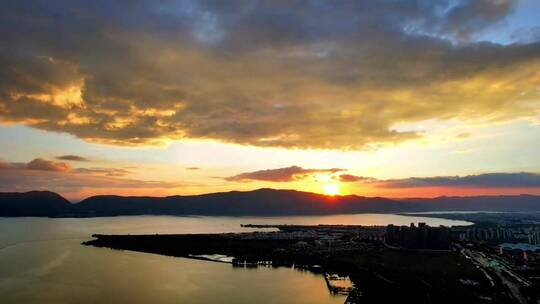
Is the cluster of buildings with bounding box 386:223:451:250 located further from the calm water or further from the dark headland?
the calm water

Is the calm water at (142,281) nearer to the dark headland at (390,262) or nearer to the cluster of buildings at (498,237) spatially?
the dark headland at (390,262)

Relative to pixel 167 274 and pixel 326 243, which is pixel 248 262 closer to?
pixel 167 274

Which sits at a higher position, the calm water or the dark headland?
the dark headland

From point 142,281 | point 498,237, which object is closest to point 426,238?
point 498,237

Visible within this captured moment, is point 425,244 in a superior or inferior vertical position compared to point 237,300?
superior

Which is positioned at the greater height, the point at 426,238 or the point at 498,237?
the point at 426,238

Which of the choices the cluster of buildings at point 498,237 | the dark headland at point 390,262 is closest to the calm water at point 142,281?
the dark headland at point 390,262

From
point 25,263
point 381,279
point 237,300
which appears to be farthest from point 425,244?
point 25,263

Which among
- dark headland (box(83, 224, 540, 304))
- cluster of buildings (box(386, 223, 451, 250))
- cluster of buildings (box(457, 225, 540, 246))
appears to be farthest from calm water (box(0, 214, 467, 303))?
cluster of buildings (box(457, 225, 540, 246))

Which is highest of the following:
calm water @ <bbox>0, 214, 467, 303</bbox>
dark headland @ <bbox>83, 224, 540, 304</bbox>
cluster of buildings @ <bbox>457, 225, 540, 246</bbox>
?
cluster of buildings @ <bbox>457, 225, 540, 246</bbox>

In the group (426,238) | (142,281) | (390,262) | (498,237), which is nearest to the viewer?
(142,281)

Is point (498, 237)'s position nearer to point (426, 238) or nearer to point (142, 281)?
point (426, 238)
